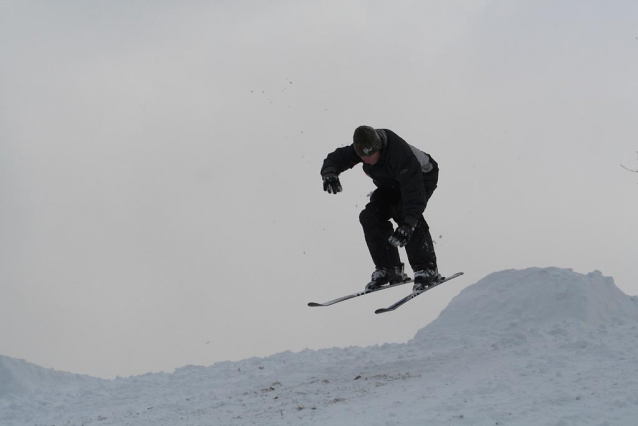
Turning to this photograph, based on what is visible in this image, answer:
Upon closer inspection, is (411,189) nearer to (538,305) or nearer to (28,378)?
(538,305)

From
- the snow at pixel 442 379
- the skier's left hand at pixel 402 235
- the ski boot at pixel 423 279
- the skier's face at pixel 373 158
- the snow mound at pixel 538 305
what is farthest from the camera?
the snow mound at pixel 538 305

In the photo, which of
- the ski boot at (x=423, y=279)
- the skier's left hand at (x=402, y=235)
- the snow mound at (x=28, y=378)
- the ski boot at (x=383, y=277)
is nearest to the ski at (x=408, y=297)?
the ski boot at (x=423, y=279)

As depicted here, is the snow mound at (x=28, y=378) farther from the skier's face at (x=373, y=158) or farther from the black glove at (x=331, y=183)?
the skier's face at (x=373, y=158)

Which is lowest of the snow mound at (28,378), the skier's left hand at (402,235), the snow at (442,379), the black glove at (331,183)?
the snow at (442,379)

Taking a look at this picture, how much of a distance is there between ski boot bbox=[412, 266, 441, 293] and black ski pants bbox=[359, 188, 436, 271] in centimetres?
5

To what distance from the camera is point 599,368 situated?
672 cm

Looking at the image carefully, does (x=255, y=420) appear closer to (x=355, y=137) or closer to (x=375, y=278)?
(x=375, y=278)

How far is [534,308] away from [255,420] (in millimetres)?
5088

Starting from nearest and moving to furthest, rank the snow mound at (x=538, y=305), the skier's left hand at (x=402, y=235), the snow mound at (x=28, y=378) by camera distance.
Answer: the skier's left hand at (x=402, y=235) < the snow mound at (x=28, y=378) < the snow mound at (x=538, y=305)

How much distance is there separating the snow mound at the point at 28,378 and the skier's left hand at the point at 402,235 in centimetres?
496

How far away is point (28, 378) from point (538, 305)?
7.27 metres

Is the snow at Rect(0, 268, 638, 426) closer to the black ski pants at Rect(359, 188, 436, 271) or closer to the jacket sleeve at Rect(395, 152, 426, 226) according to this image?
the black ski pants at Rect(359, 188, 436, 271)

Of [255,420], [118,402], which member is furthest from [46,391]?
[255,420]

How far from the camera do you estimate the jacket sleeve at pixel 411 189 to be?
7359 millimetres
